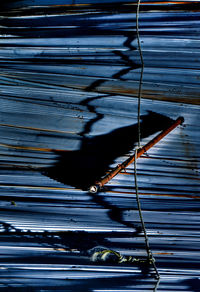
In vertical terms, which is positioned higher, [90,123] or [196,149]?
[90,123]

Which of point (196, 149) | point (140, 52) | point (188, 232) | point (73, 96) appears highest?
point (140, 52)

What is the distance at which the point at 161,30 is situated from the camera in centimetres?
132

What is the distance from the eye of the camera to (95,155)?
145cm

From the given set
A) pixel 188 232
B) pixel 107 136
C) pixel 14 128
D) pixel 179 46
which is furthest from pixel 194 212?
pixel 14 128

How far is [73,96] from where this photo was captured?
142cm

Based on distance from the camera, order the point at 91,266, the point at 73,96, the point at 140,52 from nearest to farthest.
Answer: the point at 140,52 → the point at 73,96 → the point at 91,266

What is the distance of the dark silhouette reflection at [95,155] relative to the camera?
1.42 metres

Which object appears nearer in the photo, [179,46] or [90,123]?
[179,46]

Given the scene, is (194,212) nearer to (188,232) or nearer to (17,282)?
(188,232)

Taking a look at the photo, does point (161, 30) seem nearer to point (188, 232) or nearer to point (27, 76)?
point (27, 76)

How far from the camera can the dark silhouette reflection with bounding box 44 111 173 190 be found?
1.42 metres

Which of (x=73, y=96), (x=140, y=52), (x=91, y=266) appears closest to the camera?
(x=140, y=52)

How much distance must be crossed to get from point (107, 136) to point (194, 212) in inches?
27.1

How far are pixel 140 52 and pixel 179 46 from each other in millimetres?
210
